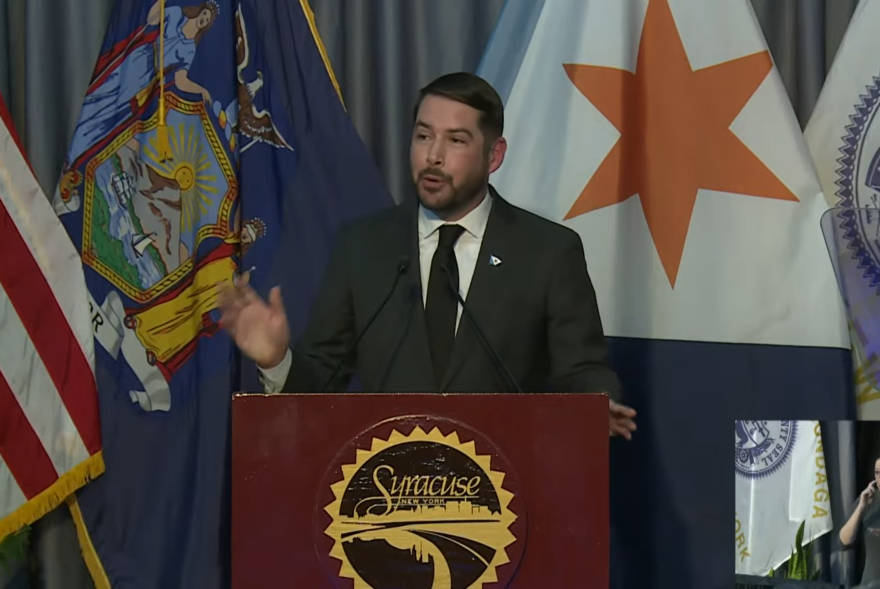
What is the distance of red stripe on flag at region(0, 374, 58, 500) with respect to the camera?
2684 millimetres

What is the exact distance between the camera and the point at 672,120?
2707 millimetres

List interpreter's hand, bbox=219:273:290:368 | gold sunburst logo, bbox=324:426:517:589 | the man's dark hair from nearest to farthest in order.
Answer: gold sunburst logo, bbox=324:426:517:589, interpreter's hand, bbox=219:273:290:368, the man's dark hair

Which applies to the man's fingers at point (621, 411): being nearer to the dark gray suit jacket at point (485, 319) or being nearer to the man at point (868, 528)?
the dark gray suit jacket at point (485, 319)

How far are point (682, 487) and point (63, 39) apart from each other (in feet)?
6.89

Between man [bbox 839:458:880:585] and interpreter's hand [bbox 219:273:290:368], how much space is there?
4.31 feet

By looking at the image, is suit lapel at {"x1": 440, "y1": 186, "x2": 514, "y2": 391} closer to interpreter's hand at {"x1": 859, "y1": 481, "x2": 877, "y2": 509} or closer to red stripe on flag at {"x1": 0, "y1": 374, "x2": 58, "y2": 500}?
interpreter's hand at {"x1": 859, "y1": 481, "x2": 877, "y2": 509}

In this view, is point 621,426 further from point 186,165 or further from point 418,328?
point 186,165

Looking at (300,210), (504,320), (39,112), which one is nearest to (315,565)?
(504,320)

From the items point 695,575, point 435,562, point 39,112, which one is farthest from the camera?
point 39,112

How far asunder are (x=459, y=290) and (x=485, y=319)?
0.25 ft

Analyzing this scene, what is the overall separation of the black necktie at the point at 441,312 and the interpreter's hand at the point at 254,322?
0.35m

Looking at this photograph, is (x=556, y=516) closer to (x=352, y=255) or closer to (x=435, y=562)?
(x=435, y=562)

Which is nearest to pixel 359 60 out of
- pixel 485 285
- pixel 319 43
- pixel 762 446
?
pixel 319 43

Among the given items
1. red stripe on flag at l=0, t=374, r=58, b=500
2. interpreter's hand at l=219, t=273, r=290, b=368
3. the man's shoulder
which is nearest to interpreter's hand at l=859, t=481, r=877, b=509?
the man's shoulder
